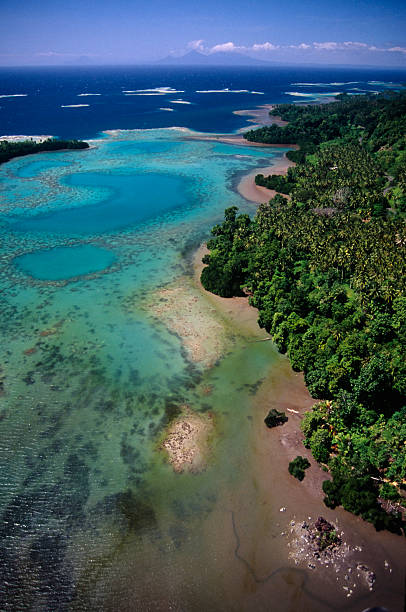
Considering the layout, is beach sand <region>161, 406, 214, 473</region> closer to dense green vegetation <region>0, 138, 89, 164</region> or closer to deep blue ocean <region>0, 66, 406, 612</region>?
deep blue ocean <region>0, 66, 406, 612</region>

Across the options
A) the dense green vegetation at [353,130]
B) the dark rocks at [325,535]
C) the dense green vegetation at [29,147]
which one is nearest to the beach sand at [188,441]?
the dark rocks at [325,535]

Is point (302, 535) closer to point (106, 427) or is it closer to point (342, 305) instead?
point (106, 427)

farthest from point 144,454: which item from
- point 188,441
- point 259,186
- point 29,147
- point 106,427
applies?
point 29,147

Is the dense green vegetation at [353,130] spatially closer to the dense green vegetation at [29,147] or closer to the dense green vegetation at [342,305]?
the dense green vegetation at [342,305]

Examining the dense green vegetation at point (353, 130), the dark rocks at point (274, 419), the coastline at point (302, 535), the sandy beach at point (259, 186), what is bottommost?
the coastline at point (302, 535)

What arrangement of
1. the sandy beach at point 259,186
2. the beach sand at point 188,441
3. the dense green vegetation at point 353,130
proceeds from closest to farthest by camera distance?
the beach sand at point 188,441, the sandy beach at point 259,186, the dense green vegetation at point 353,130

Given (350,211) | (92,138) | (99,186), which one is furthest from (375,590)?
(92,138)
